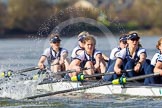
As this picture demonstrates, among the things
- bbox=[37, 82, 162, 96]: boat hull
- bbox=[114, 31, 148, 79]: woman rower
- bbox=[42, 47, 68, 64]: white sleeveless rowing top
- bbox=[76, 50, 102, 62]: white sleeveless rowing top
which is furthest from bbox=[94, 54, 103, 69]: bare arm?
bbox=[42, 47, 68, 64]: white sleeveless rowing top

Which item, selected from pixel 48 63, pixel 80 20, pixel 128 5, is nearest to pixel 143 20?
pixel 128 5

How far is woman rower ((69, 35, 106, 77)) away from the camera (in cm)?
1593

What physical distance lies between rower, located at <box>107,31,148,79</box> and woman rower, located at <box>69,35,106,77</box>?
3.61ft

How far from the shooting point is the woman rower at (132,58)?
14727 mm

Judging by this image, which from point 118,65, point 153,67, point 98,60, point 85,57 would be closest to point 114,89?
point 118,65

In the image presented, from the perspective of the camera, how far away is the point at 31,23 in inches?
3022

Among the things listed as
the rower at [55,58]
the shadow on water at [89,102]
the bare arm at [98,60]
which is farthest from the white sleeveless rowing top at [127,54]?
the rower at [55,58]

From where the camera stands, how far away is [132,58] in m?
14.9

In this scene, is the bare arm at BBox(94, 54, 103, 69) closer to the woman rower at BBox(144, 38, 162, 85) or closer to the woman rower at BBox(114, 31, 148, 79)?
the woman rower at BBox(114, 31, 148, 79)

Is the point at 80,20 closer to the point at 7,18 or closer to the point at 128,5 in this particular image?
the point at 7,18

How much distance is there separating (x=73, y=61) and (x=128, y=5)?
82016mm

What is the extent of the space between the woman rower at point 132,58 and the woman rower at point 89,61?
1099mm

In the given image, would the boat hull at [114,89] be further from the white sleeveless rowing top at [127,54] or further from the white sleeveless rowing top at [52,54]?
the white sleeveless rowing top at [52,54]

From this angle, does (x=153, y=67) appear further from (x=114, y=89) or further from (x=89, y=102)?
(x=89, y=102)
